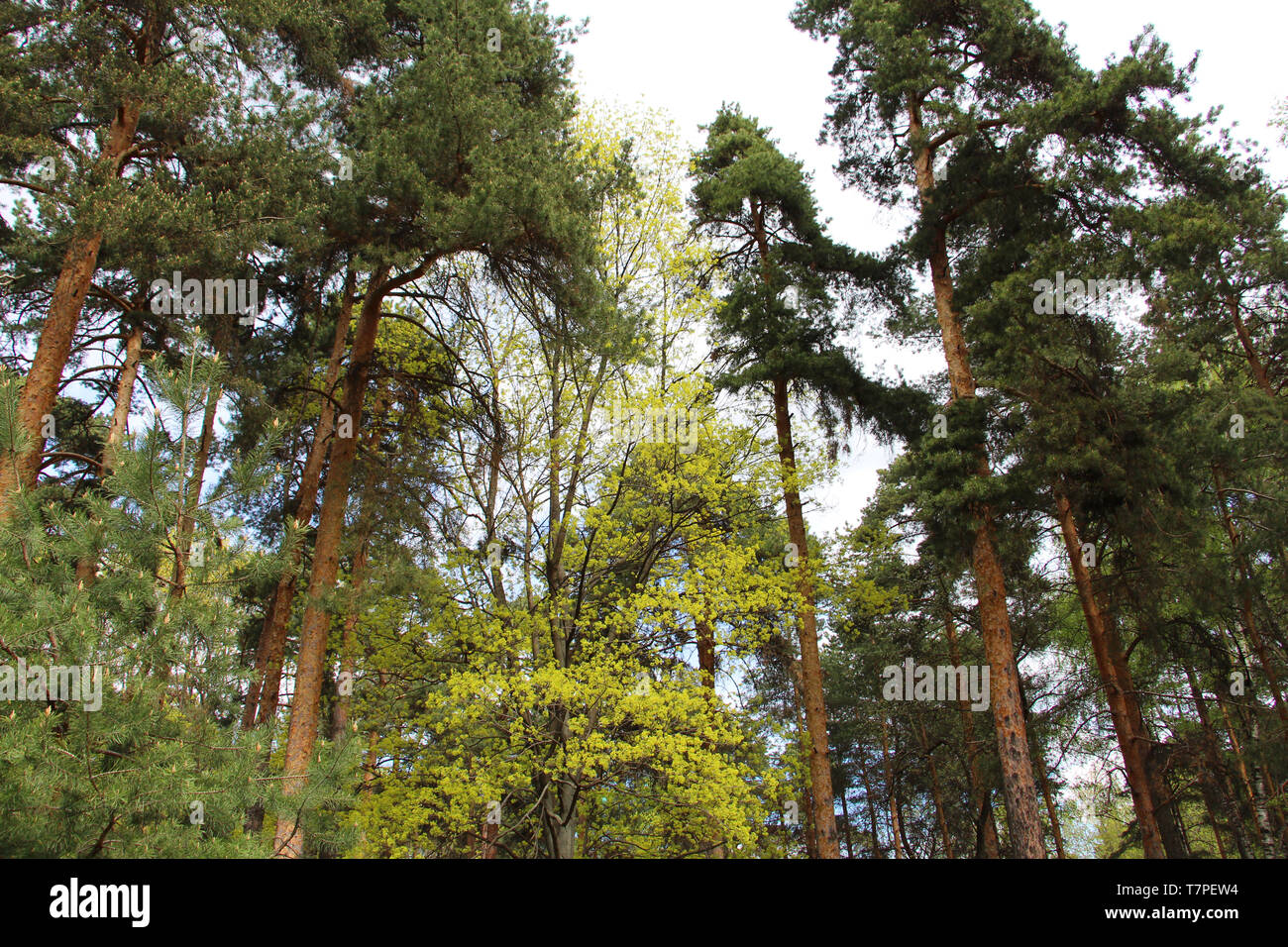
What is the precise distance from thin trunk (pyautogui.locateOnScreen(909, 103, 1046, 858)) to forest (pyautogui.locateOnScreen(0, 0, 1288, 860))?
0.05 meters

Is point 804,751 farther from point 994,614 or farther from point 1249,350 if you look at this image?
point 1249,350

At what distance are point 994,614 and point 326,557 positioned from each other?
27.6ft

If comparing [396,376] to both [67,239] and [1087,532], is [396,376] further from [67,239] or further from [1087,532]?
[1087,532]

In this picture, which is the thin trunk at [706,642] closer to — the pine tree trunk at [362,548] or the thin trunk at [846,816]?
the pine tree trunk at [362,548]

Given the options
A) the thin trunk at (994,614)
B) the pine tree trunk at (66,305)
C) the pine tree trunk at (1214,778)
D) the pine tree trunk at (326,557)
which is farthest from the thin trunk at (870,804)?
the pine tree trunk at (66,305)

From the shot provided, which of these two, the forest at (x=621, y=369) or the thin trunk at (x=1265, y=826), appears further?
the thin trunk at (x=1265, y=826)

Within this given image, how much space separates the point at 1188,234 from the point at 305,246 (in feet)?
32.2

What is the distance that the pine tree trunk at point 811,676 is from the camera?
10837 millimetres

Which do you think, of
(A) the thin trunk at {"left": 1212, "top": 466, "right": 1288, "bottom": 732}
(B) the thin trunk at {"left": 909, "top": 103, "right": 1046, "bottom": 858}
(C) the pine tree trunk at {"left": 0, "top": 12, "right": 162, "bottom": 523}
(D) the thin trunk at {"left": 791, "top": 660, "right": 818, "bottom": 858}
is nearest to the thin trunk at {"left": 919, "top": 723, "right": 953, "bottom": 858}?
(D) the thin trunk at {"left": 791, "top": 660, "right": 818, "bottom": 858}
